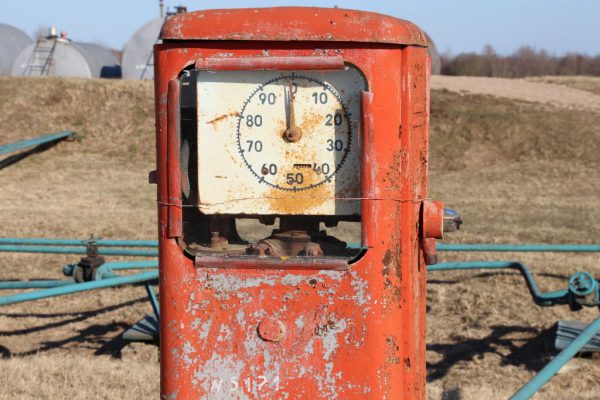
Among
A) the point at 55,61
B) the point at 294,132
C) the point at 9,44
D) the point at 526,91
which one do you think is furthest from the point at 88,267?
the point at 9,44

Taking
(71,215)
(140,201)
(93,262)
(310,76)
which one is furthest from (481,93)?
(310,76)

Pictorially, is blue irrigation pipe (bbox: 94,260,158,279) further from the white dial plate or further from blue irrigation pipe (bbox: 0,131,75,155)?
blue irrigation pipe (bbox: 0,131,75,155)

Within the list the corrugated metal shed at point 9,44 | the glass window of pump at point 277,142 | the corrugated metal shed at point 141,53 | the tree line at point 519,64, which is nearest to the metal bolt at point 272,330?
the glass window of pump at point 277,142

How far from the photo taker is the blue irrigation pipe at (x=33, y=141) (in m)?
15.0

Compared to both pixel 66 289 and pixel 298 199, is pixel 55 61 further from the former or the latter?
pixel 298 199

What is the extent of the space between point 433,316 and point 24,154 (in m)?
10.8

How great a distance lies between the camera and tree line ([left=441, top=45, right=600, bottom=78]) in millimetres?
Answer: 46969

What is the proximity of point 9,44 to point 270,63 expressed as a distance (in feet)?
82.7

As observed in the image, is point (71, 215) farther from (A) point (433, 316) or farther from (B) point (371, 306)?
(B) point (371, 306)

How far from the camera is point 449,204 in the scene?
12.6m

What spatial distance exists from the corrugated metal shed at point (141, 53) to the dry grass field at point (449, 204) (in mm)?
4802

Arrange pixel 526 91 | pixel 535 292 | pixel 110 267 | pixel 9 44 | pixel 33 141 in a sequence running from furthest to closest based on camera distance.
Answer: pixel 9 44 → pixel 526 91 → pixel 33 141 → pixel 110 267 → pixel 535 292

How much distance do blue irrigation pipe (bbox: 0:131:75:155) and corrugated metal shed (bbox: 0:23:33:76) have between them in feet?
30.1

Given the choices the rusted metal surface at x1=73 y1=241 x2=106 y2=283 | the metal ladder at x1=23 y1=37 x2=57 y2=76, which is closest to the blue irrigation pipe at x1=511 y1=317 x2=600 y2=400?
the rusted metal surface at x1=73 y1=241 x2=106 y2=283
